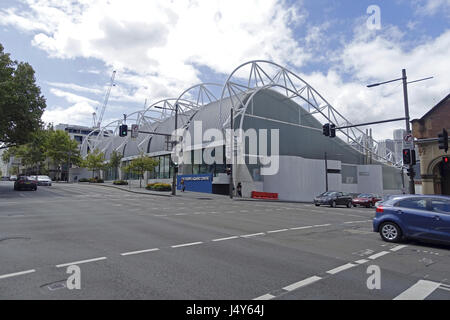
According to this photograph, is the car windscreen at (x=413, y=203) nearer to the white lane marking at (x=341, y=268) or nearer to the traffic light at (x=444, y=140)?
the white lane marking at (x=341, y=268)

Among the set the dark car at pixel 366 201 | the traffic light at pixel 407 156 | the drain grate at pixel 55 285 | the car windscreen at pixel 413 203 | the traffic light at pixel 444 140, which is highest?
the traffic light at pixel 444 140

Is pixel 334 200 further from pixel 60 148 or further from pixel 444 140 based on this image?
pixel 60 148

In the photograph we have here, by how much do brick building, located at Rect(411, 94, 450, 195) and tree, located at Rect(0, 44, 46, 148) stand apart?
126 feet

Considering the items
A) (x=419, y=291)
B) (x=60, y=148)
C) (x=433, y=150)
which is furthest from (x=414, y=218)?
(x=60, y=148)

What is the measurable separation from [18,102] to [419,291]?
3491cm

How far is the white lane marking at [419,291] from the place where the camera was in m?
4.45

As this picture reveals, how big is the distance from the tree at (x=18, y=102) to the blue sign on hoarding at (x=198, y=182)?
764 inches

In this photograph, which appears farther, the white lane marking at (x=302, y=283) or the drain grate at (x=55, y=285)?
the white lane marking at (x=302, y=283)

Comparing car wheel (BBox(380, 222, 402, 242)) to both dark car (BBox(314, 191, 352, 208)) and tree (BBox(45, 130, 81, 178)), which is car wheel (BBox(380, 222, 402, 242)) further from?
tree (BBox(45, 130, 81, 178))

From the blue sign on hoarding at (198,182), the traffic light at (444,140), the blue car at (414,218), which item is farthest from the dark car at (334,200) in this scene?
the blue car at (414,218)

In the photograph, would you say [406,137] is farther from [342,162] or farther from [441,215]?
[342,162]
